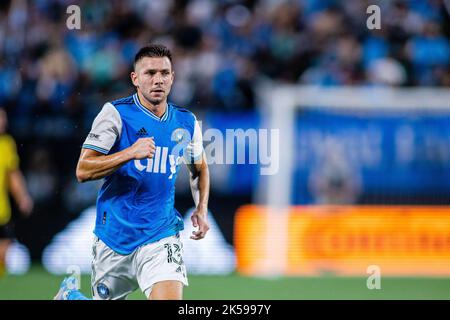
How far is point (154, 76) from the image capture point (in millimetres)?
6770

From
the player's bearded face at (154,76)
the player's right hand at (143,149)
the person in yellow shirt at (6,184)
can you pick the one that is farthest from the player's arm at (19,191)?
the player's right hand at (143,149)

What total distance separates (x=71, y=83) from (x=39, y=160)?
1.24 metres

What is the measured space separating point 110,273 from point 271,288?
560 cm

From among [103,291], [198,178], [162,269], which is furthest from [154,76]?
[103,291]

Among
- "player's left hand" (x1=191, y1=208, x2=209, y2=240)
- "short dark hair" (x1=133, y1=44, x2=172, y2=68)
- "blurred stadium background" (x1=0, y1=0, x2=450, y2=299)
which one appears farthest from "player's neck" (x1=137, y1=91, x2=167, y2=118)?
"blurred stadium background" (x1=0, y1=0, x2=450, y2=299)

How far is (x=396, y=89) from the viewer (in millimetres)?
14594

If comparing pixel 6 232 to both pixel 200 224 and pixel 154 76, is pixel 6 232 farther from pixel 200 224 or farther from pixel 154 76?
pixel 154 76

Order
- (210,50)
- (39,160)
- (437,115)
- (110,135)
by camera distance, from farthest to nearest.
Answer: (210,50) → (437,115) → (39,160) → (110,135)

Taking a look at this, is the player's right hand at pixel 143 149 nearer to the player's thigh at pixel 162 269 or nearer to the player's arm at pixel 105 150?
the player's arm at pixel 105 150

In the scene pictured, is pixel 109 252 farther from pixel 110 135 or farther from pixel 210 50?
pixel 210 50

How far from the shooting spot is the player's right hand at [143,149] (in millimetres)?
6320
